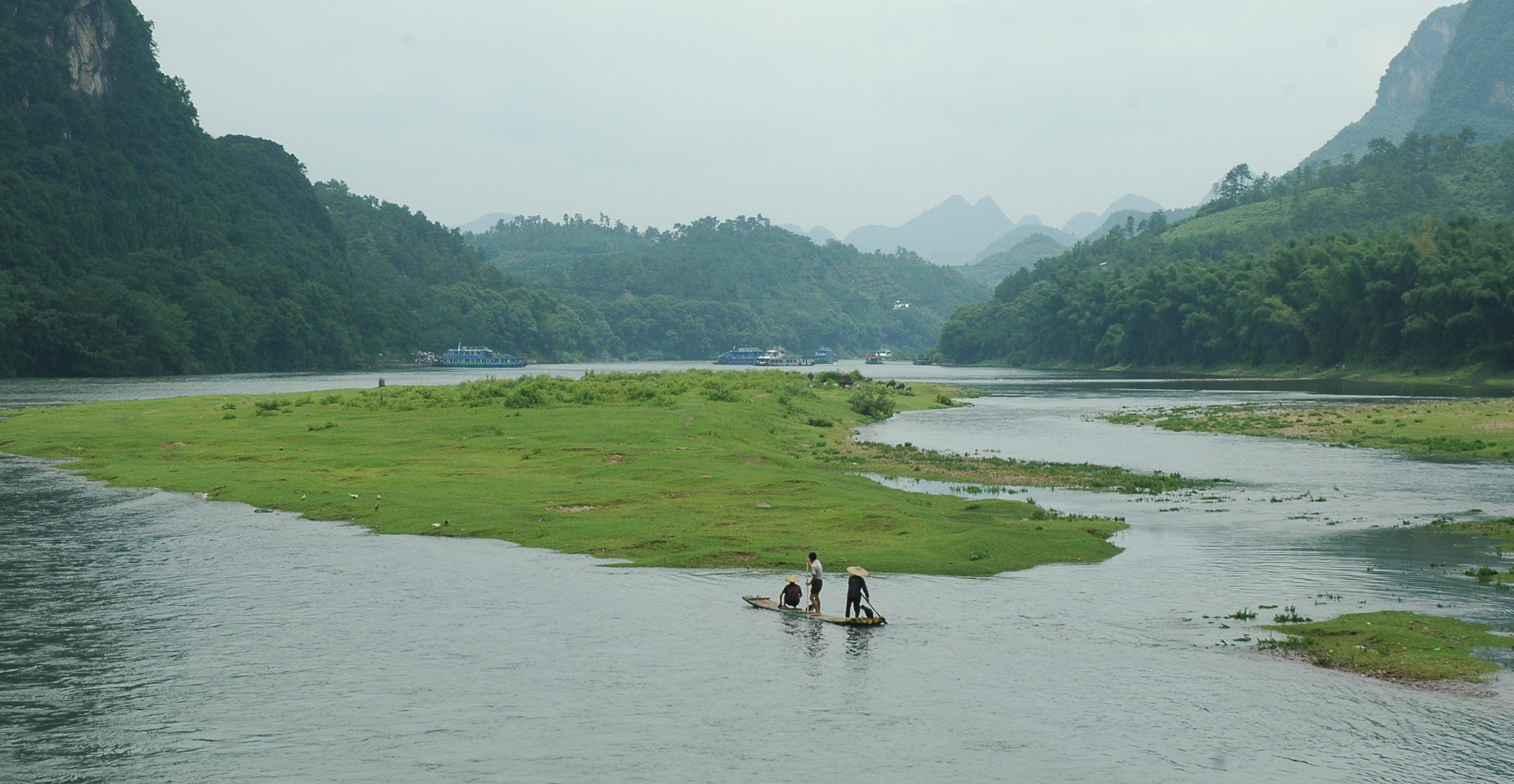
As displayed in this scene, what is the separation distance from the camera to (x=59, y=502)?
44.5m

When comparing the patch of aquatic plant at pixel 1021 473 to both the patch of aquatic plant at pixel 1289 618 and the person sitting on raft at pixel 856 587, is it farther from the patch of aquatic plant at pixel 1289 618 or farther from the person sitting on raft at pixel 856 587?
the person sitting on raft at pixel 856 587

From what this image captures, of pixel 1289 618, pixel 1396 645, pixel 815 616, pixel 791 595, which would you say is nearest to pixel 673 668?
pixel 815 616

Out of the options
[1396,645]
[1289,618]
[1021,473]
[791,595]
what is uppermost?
[1021,473]

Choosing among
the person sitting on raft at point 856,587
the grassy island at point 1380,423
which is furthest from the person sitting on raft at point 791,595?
the grassy island at point 1380,423

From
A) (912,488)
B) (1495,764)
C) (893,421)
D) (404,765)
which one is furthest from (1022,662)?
(893,421)

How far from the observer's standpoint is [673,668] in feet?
78.7

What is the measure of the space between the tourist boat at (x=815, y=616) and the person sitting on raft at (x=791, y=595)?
0.11 meters

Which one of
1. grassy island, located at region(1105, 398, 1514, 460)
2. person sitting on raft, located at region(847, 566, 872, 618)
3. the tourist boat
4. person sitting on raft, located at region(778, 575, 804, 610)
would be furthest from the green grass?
grassy island, located at region(1105, 398, 1514, 460)

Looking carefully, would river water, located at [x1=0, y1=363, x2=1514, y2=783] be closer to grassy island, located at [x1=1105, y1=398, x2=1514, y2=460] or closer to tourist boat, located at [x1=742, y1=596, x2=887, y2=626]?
tourist boat, located at [x1=742, y1=596, x2=887, y2=626]

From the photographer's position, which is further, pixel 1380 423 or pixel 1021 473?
pixel 1380 423

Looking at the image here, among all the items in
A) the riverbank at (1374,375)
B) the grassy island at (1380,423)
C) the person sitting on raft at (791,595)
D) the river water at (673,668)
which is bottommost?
the river water at (673,668)

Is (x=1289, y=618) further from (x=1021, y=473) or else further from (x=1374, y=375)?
(x=1374, y=375)

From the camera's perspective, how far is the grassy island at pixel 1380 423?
64.4m

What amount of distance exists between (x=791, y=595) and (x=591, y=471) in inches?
916
